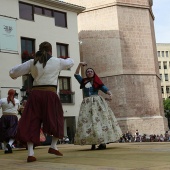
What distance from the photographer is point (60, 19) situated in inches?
1085

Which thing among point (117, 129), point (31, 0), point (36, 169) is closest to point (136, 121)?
point (31, 0)

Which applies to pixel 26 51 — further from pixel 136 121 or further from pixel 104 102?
pixel 104 102

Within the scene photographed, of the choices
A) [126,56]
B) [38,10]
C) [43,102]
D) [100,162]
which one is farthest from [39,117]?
[126,56]

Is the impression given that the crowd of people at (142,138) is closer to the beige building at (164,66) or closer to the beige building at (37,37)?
the beige building at (37,37)

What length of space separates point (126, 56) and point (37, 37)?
942 centimetres

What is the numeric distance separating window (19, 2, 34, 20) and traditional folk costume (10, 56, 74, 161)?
20625 mm

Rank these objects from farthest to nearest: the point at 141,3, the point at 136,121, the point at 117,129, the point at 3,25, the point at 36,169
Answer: the point at 141,3
the point at 136,121
the point at 3,25
the point at 117,129
the point at 36,169

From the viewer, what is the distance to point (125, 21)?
32.2 metres

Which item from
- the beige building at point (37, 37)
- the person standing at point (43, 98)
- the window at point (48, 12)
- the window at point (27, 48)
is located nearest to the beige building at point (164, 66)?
the beige building at point (37, 37)

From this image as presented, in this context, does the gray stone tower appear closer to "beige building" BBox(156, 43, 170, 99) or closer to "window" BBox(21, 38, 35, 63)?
"window" BBox(21, 38, 35, 63)

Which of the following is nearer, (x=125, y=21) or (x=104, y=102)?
(x=104, y=102)

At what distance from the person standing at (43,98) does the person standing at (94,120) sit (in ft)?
5.59

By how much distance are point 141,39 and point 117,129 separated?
26.5m

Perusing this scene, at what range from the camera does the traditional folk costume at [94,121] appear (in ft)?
22.6
